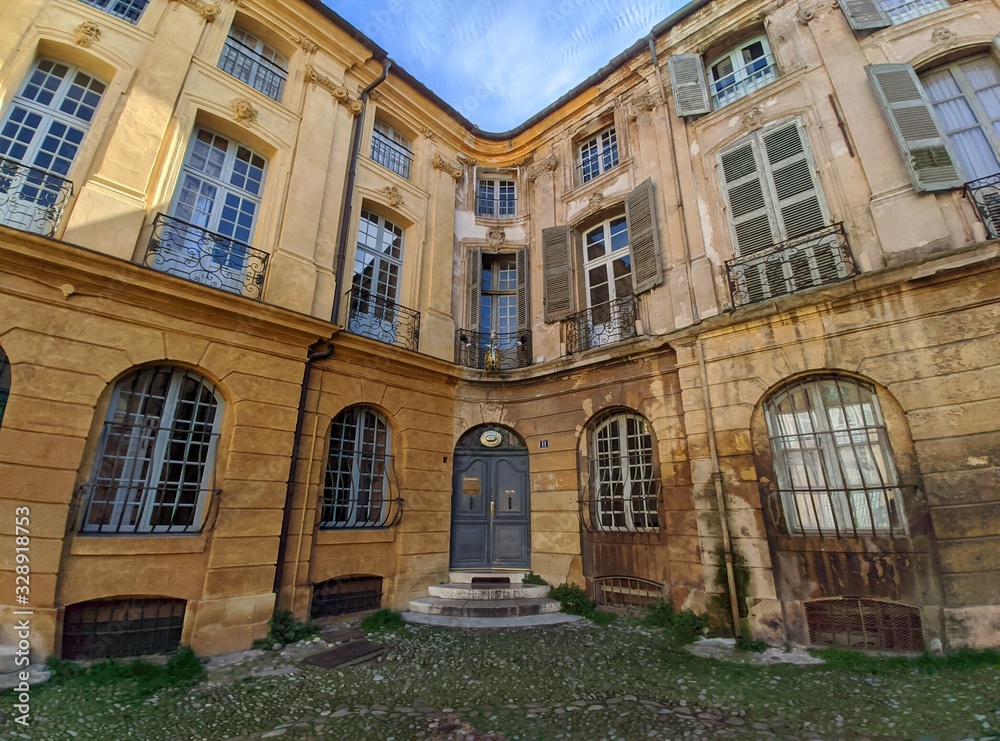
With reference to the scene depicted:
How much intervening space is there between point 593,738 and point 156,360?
6.15m

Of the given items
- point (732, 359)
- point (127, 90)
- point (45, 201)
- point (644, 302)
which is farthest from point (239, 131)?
point (732, 359)

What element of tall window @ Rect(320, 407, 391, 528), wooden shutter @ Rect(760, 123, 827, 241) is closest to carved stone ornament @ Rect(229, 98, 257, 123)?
tall window @ Rect(320, 407, 391, 528)

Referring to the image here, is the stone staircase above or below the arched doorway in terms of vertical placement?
below

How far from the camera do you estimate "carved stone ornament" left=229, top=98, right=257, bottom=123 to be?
7.48 m

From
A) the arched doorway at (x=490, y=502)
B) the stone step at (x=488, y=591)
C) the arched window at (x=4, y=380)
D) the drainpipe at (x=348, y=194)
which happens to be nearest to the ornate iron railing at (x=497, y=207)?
the drainpipe at (x=348, y=194)

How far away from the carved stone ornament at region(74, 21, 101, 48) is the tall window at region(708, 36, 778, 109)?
9.69 meters

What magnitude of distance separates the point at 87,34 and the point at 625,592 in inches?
434

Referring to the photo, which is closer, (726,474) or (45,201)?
(45,201)

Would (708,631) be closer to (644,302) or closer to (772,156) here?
(644,302)

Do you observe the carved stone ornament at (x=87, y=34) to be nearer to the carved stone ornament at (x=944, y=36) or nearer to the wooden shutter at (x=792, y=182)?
the wooden shutter at (x=792, y=182)

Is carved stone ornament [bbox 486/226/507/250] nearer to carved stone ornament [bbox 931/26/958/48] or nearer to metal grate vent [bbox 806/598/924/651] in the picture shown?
carved stone ornament [bbox 931/26/958/48]

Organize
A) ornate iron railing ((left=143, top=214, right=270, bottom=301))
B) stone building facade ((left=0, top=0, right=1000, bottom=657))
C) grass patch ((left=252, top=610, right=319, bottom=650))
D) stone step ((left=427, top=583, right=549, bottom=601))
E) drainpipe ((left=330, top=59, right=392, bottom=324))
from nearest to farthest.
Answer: stone building facade ((left=0, top=0, right=1000, bottom=657)) < grass patch ((left=252, top=610, right=319, bottom=650)) < ornate iron railing ((left=143, top=214, right=270, bottom=301)) < stone step ((left=427, top=583, right=549, bottom=601)) < drainpipe ((left=330, top=59, right=392, bottom=324))

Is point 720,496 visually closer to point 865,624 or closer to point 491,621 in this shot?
point 865,624

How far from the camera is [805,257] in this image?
21.5 feet
